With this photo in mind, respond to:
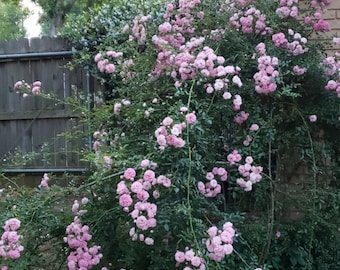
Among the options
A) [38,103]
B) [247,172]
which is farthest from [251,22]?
[38,103]

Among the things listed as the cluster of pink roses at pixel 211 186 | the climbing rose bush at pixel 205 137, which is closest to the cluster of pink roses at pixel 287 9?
the climbing rose bush at pixel 205 137

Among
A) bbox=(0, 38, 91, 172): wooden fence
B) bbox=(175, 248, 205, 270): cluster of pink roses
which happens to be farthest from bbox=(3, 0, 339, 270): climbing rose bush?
bbox=(0, 38, 91, 172): wooden fence

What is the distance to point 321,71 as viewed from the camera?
3.01 metres

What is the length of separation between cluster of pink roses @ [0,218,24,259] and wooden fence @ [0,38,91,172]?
10.8ft

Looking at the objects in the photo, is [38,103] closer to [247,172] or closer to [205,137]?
[205,137]

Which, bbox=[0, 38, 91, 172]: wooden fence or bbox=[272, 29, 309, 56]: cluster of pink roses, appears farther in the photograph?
bbox=[0, 38, 91, 172]: wooden fence

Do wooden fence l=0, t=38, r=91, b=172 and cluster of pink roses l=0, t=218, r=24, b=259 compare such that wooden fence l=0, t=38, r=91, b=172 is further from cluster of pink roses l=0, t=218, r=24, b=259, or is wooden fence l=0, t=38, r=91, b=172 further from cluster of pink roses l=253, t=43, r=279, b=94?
cluster of pink roses l=0, t=218, r=24, b=259

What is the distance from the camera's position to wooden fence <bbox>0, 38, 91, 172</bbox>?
5641 millimetres

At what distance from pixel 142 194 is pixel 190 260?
0.35 m

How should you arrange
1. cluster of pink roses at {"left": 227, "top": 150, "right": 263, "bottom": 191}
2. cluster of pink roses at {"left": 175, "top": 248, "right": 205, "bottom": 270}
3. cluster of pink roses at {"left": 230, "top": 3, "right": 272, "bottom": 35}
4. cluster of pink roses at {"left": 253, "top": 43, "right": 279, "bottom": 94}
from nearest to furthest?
cluster of pink roses at {"left": 175, "top": 248, "right": 205, "bottom": 270}, cluster of pink roses at {"left": 227, "top": 150, "right": 263, "bottom": 191}, cluster of pink roses at {"left": 253, "top": 43, "right": 279, "bottom": 94}, cluster of pink roses at {"left": 230, "top": 3, "right": 272, "bottom": 35}

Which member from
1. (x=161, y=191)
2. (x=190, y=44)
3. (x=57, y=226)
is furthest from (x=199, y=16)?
(x=57, y=226)

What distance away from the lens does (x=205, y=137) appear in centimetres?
265

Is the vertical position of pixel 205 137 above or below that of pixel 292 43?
below

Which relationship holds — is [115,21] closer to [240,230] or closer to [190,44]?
[190,44]
